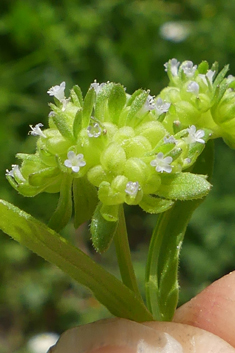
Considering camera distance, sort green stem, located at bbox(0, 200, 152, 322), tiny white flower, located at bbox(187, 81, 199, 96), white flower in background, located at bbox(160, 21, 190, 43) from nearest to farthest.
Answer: green stem, located at bbox(0, 200, 152, 322)
tiny white flower, located at bbox(187, 81, 199, 96)
white flower in background, located at bbox(160, 21, 190, 43)

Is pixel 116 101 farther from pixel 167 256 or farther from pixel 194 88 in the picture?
pixel 167 256

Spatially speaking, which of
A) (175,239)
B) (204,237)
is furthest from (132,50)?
(175,239)

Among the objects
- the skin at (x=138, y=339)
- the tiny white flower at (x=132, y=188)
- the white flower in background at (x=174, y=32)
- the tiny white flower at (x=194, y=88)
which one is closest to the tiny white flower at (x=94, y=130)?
the tiny white flower at (x=132, y=188)

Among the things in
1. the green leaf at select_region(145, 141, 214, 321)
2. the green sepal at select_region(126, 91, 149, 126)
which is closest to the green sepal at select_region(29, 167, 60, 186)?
the green sepal at select_region(126, 91, 149, 126)

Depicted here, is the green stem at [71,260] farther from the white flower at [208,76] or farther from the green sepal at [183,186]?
the white flower at [208,76]

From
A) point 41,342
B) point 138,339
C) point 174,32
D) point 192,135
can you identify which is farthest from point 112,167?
point 174,32

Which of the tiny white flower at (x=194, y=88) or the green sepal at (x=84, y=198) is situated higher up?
the tiny white flower at (x=194, y=88)

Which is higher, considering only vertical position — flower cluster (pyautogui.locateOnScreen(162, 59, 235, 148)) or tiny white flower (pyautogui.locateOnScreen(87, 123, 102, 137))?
tiny white flower (pyautogui.locateOnScreen(87, 123, 102, 137))

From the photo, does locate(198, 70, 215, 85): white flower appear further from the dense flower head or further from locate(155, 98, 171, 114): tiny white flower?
locate(155, 98, 171, 114): tiny white flower
